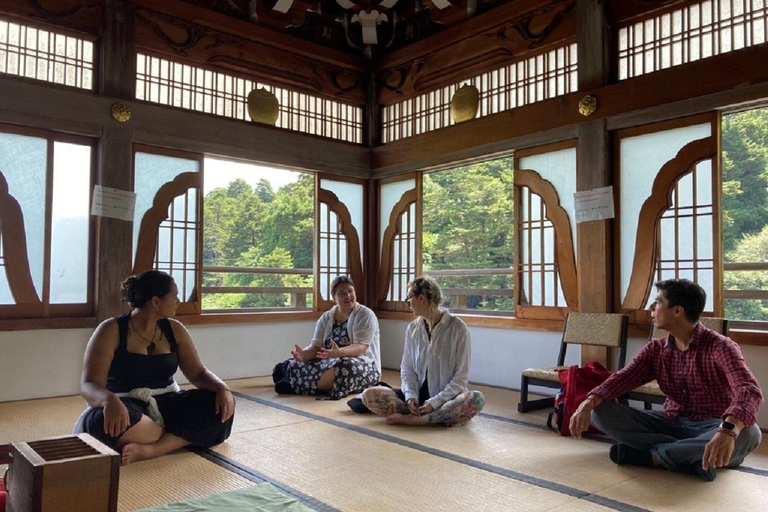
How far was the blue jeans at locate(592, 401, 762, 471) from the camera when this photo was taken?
2543 mm

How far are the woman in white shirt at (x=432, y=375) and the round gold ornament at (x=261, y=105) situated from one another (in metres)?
2.79

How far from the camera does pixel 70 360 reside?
443 cm

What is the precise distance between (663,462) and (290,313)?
12.2 feet

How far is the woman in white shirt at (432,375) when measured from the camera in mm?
3406

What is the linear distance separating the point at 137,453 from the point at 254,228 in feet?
29.6

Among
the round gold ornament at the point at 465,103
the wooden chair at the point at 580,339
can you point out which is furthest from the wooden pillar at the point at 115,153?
the wooden chair at the point at 580,339

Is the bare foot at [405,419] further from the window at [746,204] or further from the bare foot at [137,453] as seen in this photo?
the window at [746,204]

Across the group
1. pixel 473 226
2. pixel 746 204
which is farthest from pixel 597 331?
pixel 473 226

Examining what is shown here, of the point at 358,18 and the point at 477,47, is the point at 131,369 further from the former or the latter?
the point at 358,18

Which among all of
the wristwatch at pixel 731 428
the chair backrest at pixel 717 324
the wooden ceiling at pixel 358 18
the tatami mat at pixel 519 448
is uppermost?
the wooden ceiling at pixel 358 18

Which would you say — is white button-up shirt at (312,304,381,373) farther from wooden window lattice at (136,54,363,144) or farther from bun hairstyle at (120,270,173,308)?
wooden window lattice at (136,54,363,144)

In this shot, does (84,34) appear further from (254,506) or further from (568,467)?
(568,467)

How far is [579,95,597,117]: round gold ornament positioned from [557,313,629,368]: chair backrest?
1465mm

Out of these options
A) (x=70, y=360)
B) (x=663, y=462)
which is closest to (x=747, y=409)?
(x=663, y=462)
